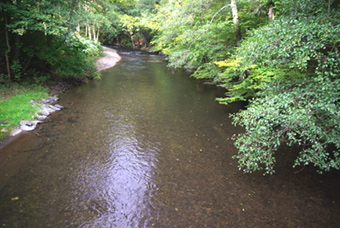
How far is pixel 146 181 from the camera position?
17.9 ft

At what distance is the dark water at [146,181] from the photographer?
4.32 metres

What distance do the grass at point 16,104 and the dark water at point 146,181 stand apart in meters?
0.79

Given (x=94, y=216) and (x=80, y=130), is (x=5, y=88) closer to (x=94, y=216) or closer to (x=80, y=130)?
(x=80, y=130)

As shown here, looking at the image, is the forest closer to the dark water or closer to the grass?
the grass

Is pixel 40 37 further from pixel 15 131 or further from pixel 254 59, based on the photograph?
pixel 254 59

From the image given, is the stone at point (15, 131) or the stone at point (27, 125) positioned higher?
the stone at point (27, 125)

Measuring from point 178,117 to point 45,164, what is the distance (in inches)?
222

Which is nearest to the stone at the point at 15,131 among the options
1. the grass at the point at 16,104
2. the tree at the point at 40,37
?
the grass at the point at 16,104

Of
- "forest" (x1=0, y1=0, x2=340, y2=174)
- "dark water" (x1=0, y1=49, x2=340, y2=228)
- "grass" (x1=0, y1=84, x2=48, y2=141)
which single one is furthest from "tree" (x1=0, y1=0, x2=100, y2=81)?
"dark water" (x1=0, y1=49, x2=340, y2=228)

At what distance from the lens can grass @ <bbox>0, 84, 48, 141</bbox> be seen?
741cm

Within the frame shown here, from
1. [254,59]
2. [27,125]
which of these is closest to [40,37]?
[27,125]

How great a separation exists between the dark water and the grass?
789 mm

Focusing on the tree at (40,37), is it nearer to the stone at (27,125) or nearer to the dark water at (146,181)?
the stone at (27,125)

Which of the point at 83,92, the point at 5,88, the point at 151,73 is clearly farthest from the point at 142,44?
the point at 5,88
